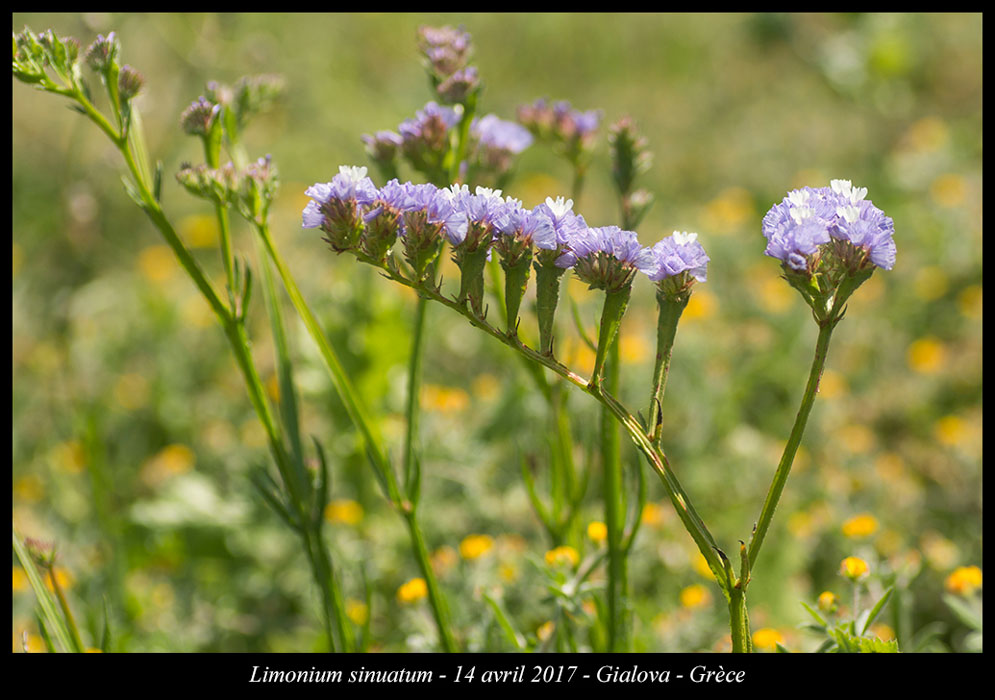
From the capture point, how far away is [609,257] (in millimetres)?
1310

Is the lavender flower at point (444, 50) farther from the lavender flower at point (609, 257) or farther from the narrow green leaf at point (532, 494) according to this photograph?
the narrow green leaf at point (532, 494)

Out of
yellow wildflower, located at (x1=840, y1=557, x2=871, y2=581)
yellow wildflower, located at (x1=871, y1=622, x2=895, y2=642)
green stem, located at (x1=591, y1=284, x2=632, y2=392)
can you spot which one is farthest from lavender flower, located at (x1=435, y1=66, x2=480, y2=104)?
yellow wildflower, located at (x1=871, y1=622, x2=895, y2=642)

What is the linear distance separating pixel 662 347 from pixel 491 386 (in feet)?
7.84

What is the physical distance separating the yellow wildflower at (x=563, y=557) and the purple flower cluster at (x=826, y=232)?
3.09 ft

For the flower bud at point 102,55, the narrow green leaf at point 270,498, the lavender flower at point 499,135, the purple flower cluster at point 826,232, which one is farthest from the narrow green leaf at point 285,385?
the purple flower cluster at point 826,232

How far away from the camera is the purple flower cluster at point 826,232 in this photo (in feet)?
4.04

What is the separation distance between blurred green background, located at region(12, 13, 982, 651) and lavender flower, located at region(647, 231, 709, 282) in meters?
0.80

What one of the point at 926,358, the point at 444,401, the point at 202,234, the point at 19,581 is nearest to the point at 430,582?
the point at 444,401

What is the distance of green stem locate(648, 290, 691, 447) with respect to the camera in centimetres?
136

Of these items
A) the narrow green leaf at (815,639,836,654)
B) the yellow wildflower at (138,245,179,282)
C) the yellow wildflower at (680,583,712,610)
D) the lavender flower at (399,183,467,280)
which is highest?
the yellow wildflower at (138,245,179,282)

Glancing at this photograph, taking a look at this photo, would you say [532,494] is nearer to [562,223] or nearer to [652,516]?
[562,223]

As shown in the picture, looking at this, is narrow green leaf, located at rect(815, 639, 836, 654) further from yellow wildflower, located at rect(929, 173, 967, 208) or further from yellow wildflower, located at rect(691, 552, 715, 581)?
yellow wildflower, located at rect(929, 173, 967, 208)

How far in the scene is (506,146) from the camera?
2041mm

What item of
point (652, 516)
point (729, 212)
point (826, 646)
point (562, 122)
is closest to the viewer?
point (826, 646)
